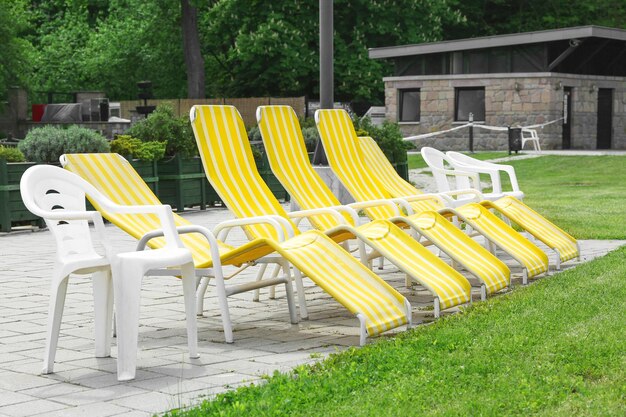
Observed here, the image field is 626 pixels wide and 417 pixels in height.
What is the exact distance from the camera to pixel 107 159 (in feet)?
23.1

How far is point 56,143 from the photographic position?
1499 cm

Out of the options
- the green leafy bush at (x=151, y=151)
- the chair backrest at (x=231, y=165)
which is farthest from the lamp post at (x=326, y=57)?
the chair backrest at (x=231, y=165)

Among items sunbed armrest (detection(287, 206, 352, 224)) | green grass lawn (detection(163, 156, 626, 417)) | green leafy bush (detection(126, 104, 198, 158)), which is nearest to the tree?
green leafy bush (detection(126, 104, 198, 158))

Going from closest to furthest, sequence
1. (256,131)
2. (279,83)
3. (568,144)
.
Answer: (256,131) < (568,144) < (279,83)

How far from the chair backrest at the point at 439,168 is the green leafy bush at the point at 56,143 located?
567cm

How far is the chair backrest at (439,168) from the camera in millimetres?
10750

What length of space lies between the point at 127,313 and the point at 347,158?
5.04 m

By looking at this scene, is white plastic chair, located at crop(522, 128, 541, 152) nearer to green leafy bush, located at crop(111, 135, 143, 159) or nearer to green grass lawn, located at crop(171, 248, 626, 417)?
green leafy bush, located at crop(111, 135, 143, 159)

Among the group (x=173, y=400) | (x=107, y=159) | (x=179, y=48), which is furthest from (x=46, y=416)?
(x=179, y=48)

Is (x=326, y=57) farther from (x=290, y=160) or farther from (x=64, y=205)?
(x=64, y=205)

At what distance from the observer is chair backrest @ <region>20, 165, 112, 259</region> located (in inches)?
226

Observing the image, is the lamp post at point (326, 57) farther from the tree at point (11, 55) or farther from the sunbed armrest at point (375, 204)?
the tree at point (11, 55)

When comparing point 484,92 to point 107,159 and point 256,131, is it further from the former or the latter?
point 107,159

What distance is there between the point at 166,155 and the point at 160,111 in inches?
→ 30.2
